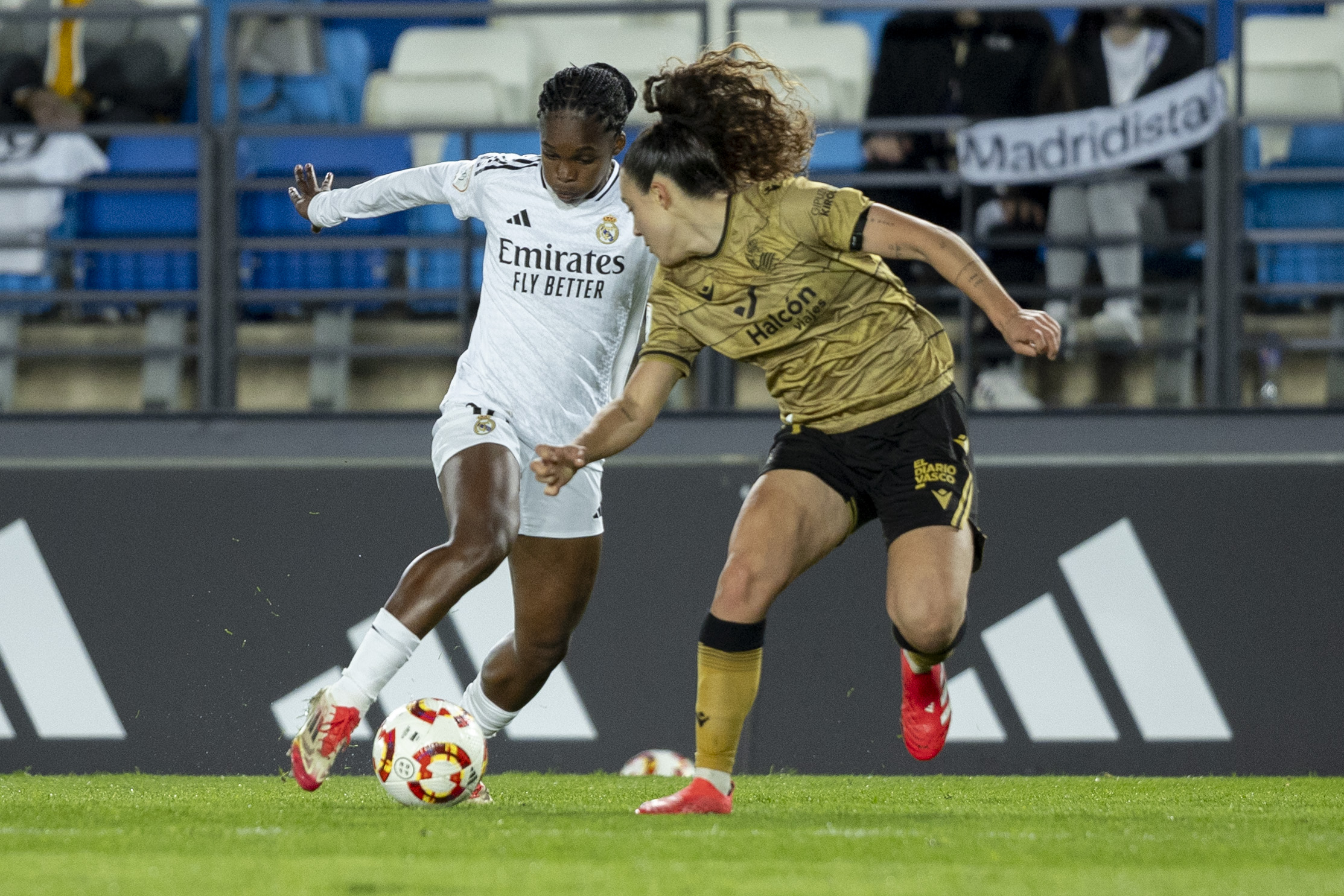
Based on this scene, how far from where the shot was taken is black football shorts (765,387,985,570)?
4.54 metres

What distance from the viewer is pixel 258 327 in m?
8.34

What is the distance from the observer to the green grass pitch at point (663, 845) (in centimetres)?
313

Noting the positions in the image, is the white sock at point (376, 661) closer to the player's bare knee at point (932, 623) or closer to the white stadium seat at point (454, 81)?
the player's bare knee at point (932, 623)

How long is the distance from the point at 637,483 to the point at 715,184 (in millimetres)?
2854

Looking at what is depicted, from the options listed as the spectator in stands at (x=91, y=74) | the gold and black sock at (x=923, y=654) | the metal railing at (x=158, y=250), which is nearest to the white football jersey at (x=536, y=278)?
the gold and black sock at (x=923, y=654)

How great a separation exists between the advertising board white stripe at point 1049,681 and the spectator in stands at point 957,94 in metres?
1.75

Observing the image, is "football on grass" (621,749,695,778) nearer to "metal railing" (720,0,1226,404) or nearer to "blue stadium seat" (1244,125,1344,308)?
"metal railing" (720,0,1226,404)

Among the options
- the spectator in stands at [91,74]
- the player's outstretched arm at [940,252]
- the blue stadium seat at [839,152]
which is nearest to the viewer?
the player's outstretched arm at [940,252]

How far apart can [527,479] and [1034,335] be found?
5.48 feet

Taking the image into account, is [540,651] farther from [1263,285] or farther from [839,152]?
[1263,285]

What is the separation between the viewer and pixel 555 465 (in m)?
4.12

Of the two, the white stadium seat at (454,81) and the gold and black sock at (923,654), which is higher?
the white stadium seat at (454,81)

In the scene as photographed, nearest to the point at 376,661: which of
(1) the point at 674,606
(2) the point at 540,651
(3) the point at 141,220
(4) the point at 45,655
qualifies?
(2) the point at 540,651

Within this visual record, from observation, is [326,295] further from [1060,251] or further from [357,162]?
[1060,251]
